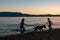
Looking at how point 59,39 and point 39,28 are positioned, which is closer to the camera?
point 59,39

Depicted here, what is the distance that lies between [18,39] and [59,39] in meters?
3.38

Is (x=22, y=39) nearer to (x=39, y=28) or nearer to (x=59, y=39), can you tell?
(x=59, y=39)

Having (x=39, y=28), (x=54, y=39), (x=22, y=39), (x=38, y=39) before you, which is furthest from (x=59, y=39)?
(x=39, y=28)

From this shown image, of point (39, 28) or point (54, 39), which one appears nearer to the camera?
point (54, 39)

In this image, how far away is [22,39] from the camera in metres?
17.8

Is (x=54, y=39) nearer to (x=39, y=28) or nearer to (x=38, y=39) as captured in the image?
(x=38, y=39)

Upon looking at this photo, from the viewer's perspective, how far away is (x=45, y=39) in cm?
1827

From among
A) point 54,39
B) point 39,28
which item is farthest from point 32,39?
point 39,28

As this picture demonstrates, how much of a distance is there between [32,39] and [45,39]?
1.10 meters

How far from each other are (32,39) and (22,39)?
879 mm

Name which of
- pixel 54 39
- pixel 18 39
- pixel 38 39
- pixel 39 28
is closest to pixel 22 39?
pixel 18 39

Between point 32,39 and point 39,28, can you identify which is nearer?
point 32,39

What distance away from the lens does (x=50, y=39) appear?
18.1m

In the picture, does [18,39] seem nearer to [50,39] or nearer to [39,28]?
[50,39]
